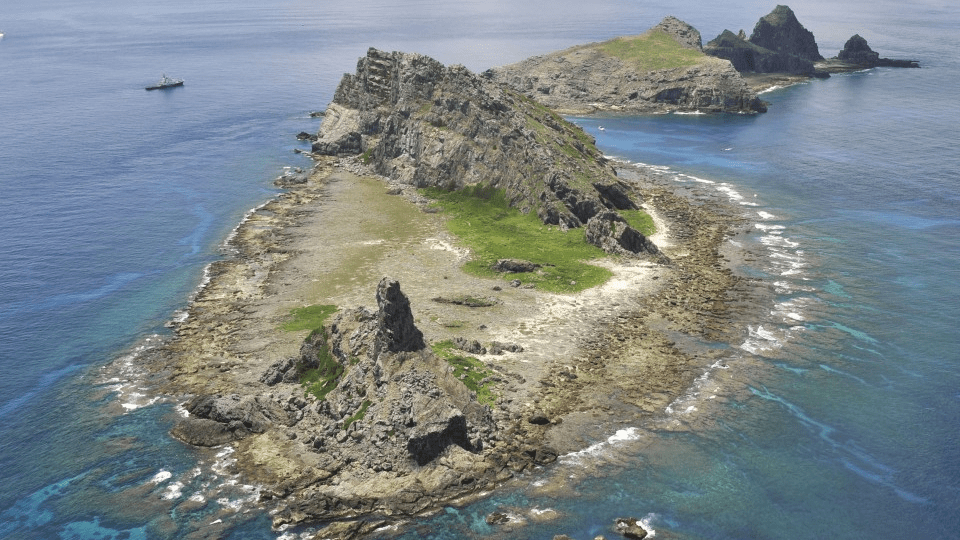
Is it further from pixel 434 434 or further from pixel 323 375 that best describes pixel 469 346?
pixel 434 434

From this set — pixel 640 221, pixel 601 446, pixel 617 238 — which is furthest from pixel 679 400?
pixel 640 221

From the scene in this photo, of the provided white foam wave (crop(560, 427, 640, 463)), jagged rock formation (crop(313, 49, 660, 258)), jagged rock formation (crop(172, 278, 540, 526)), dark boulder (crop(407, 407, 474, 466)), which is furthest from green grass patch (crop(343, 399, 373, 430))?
jagged rock formation (crop(313, 49, 660, 258))

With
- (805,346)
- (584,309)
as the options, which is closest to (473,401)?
(584,309)

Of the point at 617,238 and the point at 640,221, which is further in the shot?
the point at 640,221

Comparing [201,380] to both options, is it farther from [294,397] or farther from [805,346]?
[805,346]

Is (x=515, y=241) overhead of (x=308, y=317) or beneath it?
overhead

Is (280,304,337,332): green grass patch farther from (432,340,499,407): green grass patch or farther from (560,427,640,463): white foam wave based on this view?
(560,427,640,463): white foam wave
